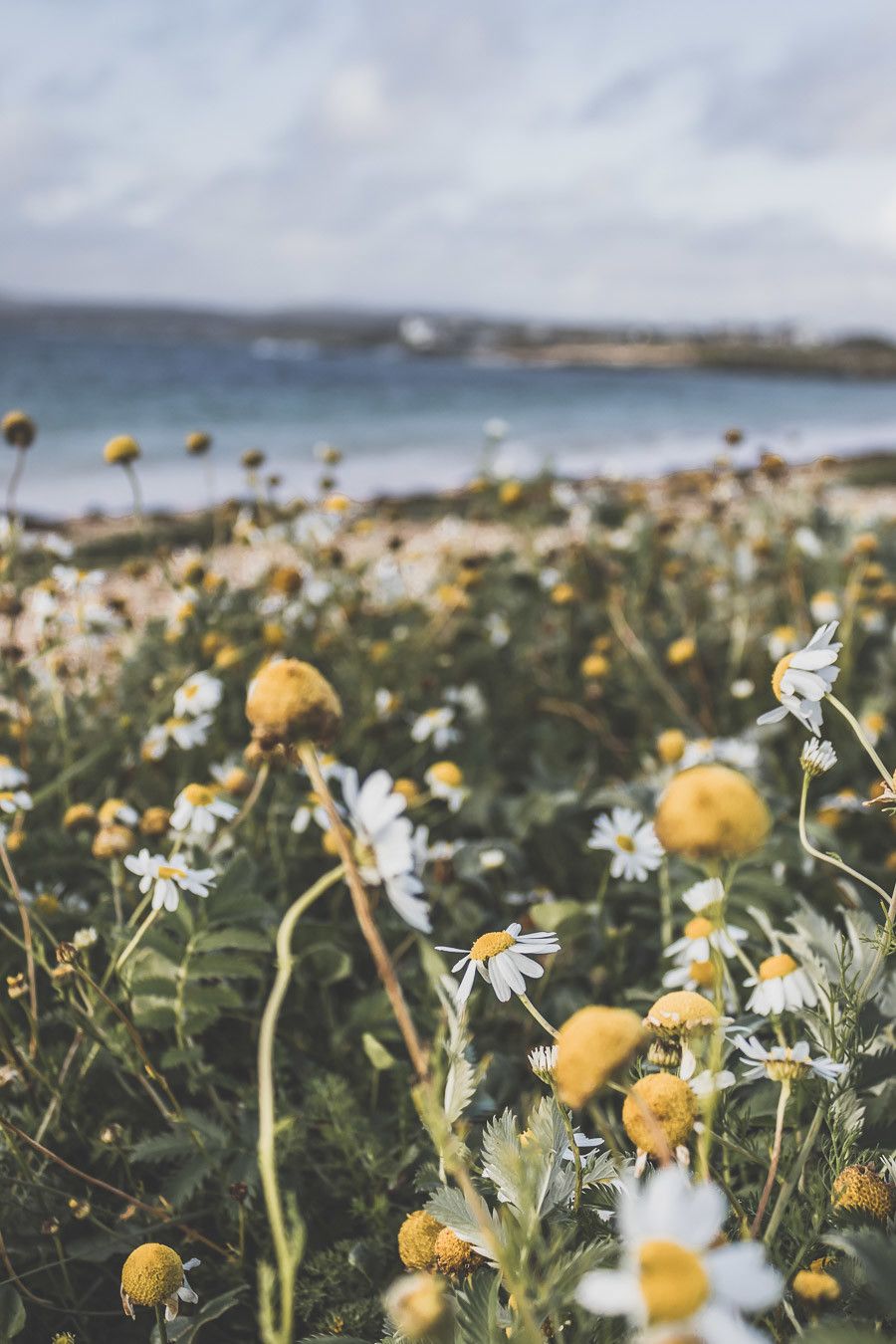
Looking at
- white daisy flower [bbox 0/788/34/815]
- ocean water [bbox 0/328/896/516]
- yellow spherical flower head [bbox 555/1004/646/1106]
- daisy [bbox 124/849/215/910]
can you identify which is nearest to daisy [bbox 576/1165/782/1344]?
yellow spherical flower head [bbox 555/1004/646/1106]

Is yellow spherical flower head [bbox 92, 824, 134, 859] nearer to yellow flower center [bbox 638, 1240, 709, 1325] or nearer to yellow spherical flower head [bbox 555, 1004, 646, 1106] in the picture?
yellow spherical flower head [bbox 555, 1004, 646, 1106]

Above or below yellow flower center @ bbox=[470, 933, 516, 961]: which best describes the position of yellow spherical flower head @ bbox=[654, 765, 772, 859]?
above

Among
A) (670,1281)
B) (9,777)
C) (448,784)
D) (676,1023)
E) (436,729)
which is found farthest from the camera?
(436,729)

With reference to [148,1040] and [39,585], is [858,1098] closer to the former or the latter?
[148,1040]

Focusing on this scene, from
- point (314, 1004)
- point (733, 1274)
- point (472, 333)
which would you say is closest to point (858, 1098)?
point (733, 1274)

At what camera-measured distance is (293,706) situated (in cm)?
67

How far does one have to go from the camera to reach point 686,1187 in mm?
677

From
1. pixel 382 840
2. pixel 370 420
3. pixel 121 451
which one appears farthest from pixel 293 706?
pixel 370 420

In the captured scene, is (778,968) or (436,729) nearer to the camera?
(778,968)

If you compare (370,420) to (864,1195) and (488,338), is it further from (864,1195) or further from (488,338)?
(488,338)

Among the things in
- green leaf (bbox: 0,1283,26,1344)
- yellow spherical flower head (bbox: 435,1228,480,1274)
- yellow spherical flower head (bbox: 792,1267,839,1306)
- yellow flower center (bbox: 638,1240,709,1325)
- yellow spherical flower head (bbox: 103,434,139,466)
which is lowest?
green leaf (bbox: 0,1283,26,1344)

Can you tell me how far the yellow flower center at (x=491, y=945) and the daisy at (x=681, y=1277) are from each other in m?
0.48

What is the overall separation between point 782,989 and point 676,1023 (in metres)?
0.28

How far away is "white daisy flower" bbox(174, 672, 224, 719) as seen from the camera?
195 cm
